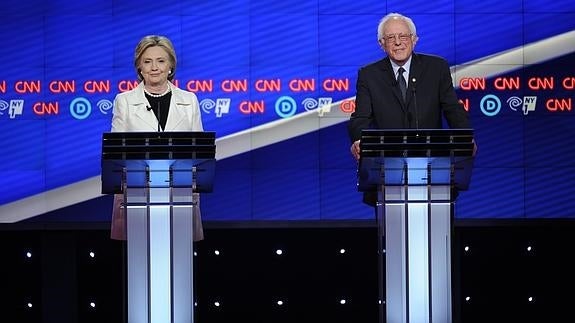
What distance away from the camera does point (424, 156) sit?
4664 millimetres

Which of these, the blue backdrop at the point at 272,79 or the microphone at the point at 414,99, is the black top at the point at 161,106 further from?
the blue backdrop at the point at 272,79

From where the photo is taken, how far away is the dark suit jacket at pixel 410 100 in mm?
5316

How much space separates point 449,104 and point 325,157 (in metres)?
3.11

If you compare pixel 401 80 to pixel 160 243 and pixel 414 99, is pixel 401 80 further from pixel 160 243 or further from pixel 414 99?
pixel 160 243

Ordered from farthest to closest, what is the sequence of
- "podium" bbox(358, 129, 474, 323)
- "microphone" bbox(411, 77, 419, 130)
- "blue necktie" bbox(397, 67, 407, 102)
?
"blue necktie" bbox(397, 67, 407, 102), "microphone" bbox(411, 77, 419, 130), "podium" bbox(358, 129, 474, 323)

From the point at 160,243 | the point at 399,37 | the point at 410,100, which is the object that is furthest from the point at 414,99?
the point at 160,243

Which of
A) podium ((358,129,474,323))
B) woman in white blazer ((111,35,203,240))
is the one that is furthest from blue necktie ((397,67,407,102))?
woman in white blazer ((111,35,203,240))

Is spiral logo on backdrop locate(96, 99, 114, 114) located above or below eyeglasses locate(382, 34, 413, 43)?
below

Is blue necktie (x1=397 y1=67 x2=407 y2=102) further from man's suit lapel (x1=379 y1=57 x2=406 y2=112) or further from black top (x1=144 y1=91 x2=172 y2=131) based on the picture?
black top (x1=144 y1=91 x2=172 y2=131)

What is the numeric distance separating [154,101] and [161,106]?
4 cm

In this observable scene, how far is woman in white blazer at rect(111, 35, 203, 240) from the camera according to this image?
5156 millimetres

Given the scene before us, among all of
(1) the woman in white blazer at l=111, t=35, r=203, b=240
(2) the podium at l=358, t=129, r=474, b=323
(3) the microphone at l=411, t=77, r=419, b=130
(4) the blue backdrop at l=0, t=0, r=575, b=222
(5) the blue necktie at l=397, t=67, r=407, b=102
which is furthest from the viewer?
(4) the blue backdrop at l=0, t=0, r=575, b=222

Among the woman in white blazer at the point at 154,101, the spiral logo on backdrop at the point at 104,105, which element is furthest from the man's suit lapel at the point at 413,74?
the spiral logo on backdrop at the point at 104,105

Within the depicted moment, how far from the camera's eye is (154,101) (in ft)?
17.2
